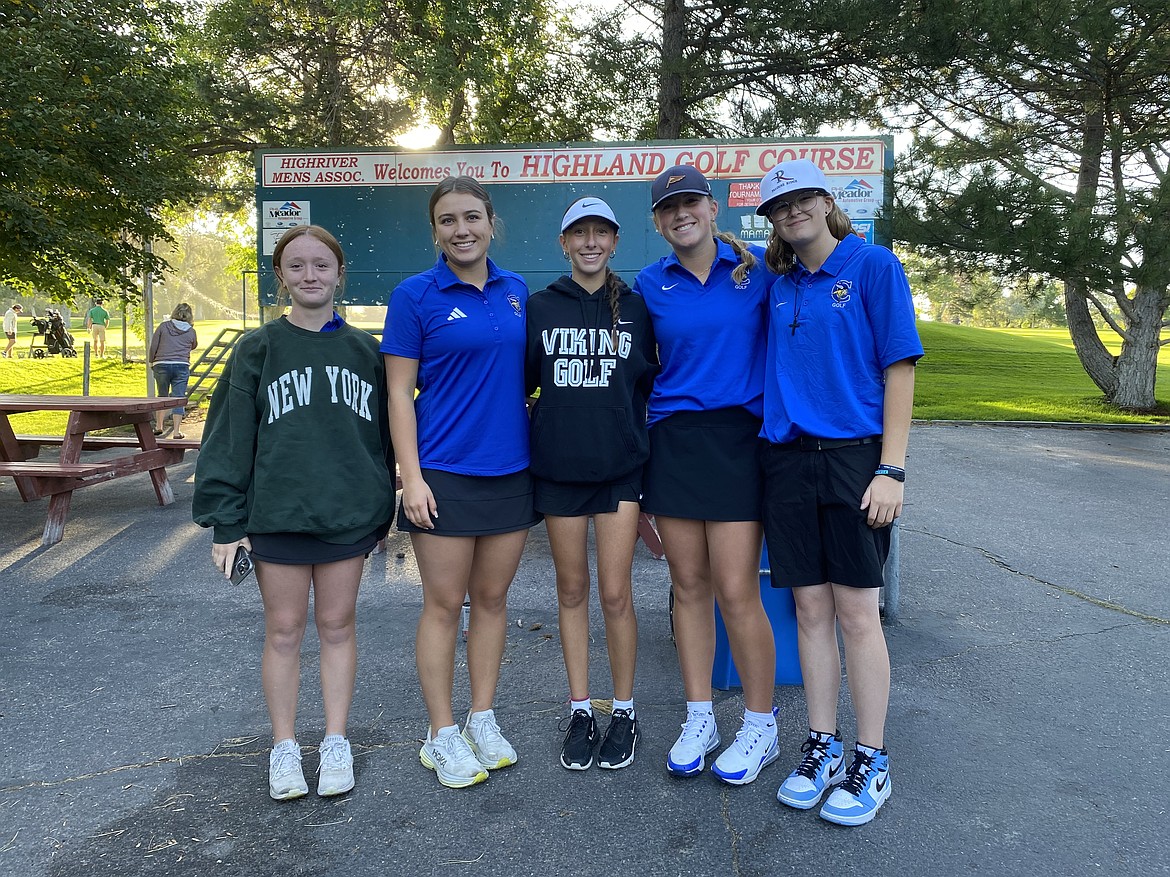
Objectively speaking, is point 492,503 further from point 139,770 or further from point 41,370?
point 41,370

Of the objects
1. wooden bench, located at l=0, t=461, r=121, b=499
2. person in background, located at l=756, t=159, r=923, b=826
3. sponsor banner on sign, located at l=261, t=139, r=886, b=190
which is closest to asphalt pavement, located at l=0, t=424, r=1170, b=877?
person in background, located at l=756, t=159, r=923, b=826

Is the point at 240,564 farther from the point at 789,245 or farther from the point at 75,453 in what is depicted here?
the point at 75,453

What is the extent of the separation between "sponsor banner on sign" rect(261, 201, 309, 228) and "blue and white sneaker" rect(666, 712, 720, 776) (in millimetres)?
8855

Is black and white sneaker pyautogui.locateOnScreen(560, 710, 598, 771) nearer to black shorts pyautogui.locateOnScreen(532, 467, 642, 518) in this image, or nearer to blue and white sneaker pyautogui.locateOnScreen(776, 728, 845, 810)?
blue and white sneaker pyautogui.locateOnScreen(776, 728, 845, 810)

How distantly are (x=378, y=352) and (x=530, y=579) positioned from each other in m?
2.88

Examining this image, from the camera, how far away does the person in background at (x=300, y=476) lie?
2750 millimetres

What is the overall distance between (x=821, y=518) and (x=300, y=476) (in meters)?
1.64

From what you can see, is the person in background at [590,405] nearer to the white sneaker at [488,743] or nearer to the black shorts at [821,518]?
the white sneaker at [488,743]

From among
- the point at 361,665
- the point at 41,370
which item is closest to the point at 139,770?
the point at 361,665

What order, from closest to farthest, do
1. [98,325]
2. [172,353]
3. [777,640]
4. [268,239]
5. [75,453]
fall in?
[777,640] < [75,453] < [268,239] < [172,353] < [98,325]

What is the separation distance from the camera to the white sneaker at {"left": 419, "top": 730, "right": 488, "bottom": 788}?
9.57ft

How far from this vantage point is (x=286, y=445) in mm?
2766

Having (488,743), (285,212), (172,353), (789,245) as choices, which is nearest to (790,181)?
(789,245)

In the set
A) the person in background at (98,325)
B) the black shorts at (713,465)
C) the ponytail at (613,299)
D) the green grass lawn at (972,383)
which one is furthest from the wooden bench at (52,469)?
the person in background at (98,325)
